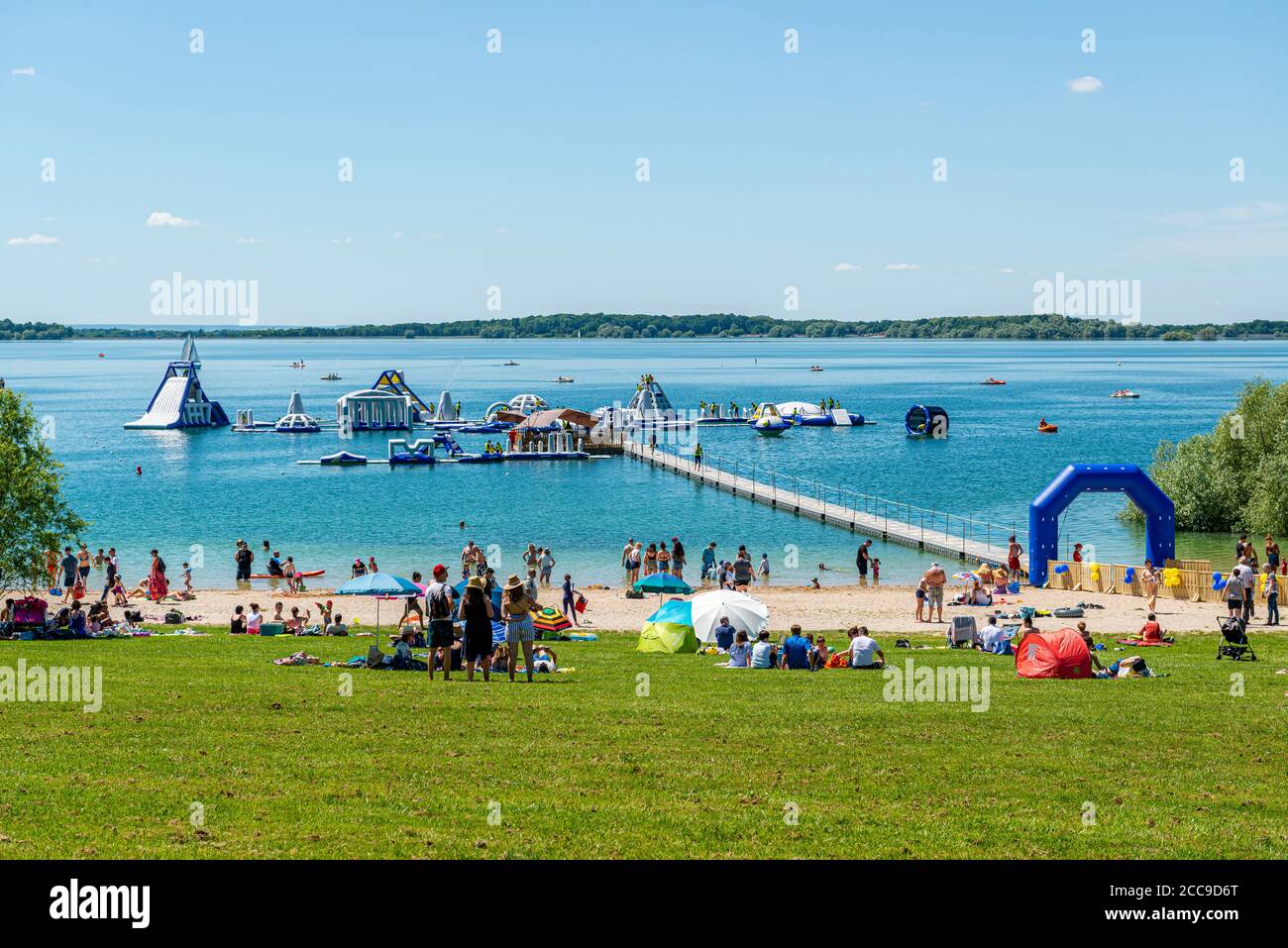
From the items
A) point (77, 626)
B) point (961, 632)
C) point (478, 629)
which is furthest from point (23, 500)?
point (961, 632)

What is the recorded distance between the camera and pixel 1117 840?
31.0ft

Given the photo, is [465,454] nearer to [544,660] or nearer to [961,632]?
[961,632]

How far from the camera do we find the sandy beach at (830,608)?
2705cm

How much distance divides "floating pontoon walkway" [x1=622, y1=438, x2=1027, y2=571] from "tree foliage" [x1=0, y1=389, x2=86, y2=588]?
27.2 meters

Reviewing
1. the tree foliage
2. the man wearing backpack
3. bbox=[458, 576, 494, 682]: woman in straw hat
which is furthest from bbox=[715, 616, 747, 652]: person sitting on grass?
the tree foliage

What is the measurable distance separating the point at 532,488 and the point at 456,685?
53.1 m

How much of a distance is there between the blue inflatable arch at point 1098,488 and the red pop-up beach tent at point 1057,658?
16821 mm

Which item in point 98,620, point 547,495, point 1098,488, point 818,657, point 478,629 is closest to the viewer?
point 478,629

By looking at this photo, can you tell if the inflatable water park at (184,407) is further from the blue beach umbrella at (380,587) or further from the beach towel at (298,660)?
the beach towel at (298,660)

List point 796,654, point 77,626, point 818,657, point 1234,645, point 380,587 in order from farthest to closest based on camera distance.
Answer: point 380,587
point 77,626
point 1234,645
point 818,657
point 796,654

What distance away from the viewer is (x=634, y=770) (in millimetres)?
11492

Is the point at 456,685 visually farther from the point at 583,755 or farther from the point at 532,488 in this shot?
the point at 532,488

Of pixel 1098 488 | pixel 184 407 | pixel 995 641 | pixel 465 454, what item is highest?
pixel 184 407

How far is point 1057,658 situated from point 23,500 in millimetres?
20637
